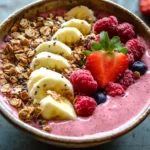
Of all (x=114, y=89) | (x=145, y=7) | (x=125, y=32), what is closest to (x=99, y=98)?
(x=114, y=89)

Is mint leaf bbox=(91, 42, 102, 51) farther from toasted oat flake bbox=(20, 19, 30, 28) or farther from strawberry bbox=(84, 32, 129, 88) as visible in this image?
toasted oat flake bbox=(20, 19, 30, 28)

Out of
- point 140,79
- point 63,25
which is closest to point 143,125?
point 140,79

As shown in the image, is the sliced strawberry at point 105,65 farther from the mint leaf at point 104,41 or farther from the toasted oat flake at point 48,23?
the toasted oat flake at point 48,23

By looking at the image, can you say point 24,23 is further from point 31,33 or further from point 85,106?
point 85,106

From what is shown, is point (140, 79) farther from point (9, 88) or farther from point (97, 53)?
point (9, 88)

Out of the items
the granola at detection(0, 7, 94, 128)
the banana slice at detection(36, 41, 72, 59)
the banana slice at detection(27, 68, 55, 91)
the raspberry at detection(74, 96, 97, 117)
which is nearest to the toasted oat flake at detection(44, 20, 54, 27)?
the granola at detection(0, 7, 94, 128)

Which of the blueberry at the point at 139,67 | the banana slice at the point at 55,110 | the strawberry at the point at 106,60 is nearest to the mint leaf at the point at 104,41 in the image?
the strawberry at the point at 106,60
